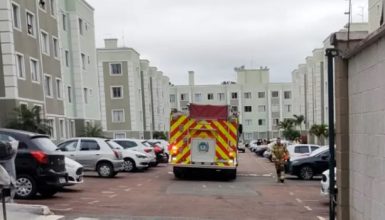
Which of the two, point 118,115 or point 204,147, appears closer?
point 204,147

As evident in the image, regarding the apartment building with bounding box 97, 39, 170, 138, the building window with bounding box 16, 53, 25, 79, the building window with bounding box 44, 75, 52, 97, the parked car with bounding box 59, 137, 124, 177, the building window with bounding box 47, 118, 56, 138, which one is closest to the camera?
the parked car with bounding box 59, 137, 124, 177

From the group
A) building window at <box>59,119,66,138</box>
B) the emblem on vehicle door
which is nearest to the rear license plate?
the emblem on vehicle door

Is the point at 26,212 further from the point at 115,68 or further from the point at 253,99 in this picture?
the point at 253,99

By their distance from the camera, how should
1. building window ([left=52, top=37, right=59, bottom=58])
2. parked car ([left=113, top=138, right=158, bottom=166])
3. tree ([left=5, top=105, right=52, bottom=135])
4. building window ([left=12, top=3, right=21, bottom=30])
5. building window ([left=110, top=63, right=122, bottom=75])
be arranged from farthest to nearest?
building window ([left=110, top=63, right=122, bottom=75]) → building window ([left=52, top=37, right=59, bottom=58]) → parked car ([left=113, top=138, right=158, bottom=166]) → building window ([left=12, top=3, right=21, bottom=30]) → tree ([left=5, top=105, right=52, bottom=135])

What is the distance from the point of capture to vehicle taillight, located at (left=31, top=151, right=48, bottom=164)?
471 inches

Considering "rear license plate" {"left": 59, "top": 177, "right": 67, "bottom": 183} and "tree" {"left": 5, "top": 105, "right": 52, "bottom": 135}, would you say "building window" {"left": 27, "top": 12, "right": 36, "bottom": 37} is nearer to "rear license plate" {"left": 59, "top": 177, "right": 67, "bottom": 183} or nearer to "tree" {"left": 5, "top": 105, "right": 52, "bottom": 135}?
"tree" {"left": 5, "top": 105, "right": 52, "bottom": 135}

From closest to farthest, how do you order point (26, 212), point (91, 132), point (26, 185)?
point (26, 212)
point (26, 185)
point (91, 132)

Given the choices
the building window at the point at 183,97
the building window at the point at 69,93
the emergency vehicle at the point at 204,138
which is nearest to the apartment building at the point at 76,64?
the building window at the point at 69,93

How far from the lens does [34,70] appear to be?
27297mm

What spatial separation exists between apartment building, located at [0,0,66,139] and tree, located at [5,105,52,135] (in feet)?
2.08

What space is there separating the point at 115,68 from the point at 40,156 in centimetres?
4558

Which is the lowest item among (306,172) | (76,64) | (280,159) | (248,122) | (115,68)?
(248,122)

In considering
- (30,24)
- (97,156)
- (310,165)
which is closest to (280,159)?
(310,165)

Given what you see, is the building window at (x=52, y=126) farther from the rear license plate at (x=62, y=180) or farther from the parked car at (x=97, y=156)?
the rear license plate at (x=62, y=180)
